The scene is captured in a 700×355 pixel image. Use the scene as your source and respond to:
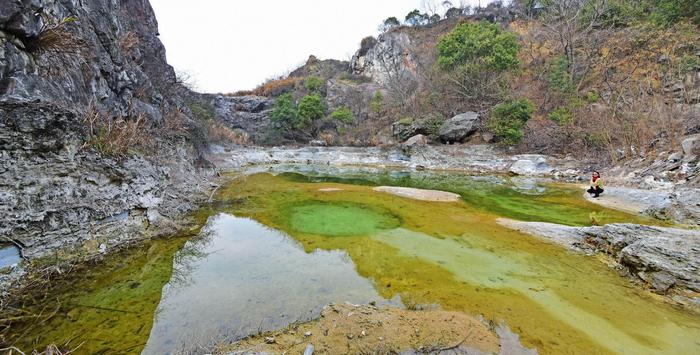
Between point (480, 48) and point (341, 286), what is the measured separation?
74.3 feet

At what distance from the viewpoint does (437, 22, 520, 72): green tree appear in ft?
71.8

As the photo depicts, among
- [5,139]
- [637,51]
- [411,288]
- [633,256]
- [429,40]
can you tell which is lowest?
[411,288]

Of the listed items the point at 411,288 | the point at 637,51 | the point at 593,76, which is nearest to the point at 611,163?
the point at 593,76

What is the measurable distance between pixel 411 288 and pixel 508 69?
23.1 metres

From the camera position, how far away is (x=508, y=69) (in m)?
22.9

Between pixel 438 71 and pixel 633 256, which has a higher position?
pixel 438 71

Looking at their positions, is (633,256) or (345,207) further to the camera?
(345,207)

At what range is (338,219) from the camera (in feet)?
28.5

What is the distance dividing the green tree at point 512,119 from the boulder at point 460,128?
2061mm

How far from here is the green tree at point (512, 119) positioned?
1903cm

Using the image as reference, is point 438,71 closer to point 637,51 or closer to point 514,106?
point 514,106

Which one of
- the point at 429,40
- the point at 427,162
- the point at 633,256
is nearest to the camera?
the point at 633,256

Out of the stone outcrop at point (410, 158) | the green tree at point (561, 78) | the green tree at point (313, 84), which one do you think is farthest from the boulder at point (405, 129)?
the green tree at point (313, 84)

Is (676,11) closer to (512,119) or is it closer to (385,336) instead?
(512,119)
